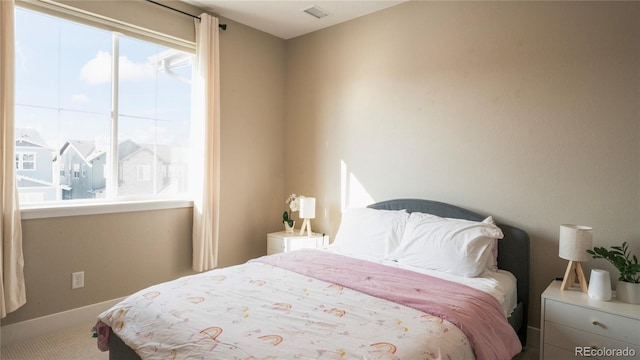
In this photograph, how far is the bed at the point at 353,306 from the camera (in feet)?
4.67

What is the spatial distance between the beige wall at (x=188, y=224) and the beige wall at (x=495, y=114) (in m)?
0.57

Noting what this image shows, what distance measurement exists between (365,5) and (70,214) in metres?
2.90

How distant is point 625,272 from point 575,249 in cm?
25

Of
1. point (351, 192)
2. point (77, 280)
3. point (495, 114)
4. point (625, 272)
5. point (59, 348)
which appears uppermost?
point (495, 114)

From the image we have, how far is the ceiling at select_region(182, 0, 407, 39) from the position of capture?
3.13m

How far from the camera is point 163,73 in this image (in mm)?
3227

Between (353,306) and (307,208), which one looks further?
(307,208)

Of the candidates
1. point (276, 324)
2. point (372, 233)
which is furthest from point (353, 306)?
point (372, 233)

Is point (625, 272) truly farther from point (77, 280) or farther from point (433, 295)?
point (77, 280)

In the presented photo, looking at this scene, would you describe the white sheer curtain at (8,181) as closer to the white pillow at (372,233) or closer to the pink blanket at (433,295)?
the pink blanket at (433,295)

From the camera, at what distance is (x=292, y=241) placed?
136 inches

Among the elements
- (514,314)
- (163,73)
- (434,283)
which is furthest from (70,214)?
(514,314)

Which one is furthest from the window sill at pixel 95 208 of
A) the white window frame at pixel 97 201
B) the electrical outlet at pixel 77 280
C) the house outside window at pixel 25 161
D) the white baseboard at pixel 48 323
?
the white baseboard at pixel 48 323

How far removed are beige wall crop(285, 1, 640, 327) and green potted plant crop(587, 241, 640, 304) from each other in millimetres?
179
